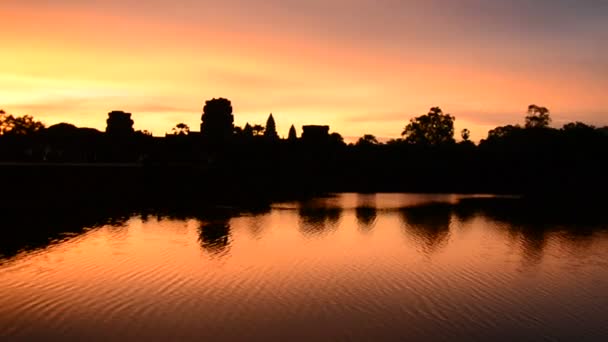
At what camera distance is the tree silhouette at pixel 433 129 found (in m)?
152

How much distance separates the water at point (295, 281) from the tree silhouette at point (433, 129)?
110 m

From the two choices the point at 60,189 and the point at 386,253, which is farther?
the point at 60,189

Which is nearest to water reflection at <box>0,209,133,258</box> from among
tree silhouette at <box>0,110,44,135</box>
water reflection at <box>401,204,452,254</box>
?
water reflection at <box>401,204,452,254</box>

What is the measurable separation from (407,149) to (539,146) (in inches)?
1277

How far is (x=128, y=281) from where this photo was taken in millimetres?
22250

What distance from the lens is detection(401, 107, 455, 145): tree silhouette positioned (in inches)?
5994

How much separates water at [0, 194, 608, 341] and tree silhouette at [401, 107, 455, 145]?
110 metres

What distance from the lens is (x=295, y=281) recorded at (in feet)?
76.1

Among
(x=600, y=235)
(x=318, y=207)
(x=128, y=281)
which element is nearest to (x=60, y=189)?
(x=318, y=207)

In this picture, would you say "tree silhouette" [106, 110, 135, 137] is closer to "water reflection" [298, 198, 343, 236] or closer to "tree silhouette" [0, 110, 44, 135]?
"tree silhouette" [0, 110, 44, 135]

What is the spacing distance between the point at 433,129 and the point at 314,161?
45.0 m

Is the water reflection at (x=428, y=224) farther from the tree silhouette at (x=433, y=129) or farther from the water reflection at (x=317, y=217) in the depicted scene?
the tree silhouette at (x=433, y=129)

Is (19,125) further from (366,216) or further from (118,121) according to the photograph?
(366,216)

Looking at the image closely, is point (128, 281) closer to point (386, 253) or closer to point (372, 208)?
point (386, 253)
